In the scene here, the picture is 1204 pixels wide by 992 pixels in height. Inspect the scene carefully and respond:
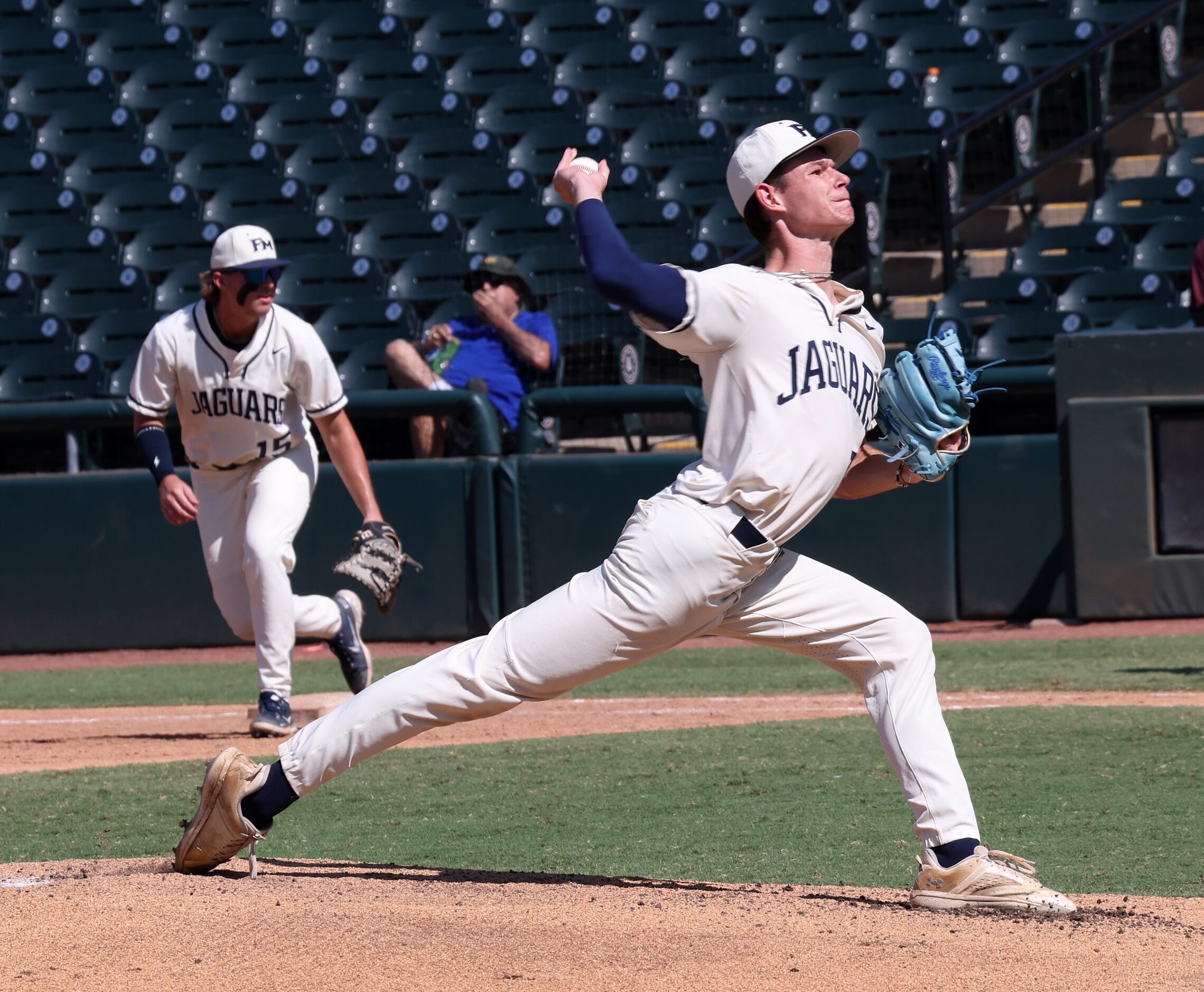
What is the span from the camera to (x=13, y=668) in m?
9.03

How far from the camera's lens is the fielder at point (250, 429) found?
5895 millimetres

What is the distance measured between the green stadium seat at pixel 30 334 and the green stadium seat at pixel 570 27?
470cm

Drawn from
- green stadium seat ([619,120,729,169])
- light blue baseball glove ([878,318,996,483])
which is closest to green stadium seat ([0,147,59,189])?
green stadium seat ([619,120,729,169])

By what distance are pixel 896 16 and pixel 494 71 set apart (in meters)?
3.40

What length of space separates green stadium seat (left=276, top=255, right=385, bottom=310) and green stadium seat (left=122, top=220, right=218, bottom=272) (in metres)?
1.07

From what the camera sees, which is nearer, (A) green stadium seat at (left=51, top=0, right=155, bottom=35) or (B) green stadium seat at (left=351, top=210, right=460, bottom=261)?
(B) green stadium seat at (left=351, top=210, right=460, bottom=261)

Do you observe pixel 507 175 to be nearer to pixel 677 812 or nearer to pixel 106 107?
pixel 106 107

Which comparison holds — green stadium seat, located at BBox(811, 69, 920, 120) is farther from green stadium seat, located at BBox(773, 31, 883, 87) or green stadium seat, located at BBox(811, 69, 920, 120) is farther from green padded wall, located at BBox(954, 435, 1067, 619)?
green padded wall, located at BBox(954, 435, 1067, 619)

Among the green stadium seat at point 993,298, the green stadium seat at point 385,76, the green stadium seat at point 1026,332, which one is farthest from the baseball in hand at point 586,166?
the green stadium seat at point 385,76

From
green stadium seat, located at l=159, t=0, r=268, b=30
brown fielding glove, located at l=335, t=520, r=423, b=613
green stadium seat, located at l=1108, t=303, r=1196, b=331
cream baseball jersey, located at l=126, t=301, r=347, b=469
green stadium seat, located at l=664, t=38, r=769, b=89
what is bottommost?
brown fielding glove, located at l=335, t=520, r=423, b=613

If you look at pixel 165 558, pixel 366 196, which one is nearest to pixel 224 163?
pixel 366 196

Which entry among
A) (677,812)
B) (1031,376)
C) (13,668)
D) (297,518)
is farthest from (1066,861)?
(13,668)

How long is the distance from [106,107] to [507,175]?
3.90 metres

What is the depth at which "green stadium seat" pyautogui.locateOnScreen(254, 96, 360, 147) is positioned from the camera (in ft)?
45.2
